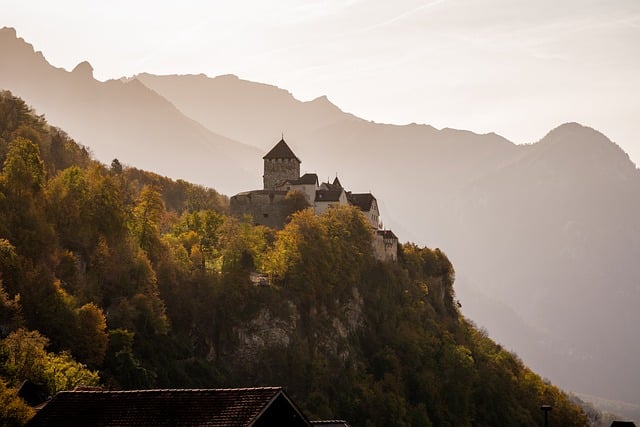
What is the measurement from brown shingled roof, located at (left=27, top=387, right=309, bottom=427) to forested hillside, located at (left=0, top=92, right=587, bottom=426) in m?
20.2

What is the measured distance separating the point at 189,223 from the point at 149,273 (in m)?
29.4

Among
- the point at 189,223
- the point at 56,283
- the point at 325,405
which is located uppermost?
the point at 189,223

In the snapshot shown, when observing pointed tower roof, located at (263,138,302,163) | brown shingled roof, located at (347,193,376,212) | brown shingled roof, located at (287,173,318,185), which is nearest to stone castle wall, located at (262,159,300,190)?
pointed tower roof, located at (263,138,302,163)

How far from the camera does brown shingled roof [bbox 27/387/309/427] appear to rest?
119 ft

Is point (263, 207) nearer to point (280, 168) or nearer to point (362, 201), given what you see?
point (280, 168)

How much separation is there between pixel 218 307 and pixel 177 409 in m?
67.3

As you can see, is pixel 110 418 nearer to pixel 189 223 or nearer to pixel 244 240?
pixel 244 240

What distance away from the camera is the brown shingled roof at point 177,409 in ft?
119

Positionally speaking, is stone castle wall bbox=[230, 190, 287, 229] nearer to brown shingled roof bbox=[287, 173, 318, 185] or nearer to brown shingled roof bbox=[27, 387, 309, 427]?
brown shingled roof bbox=[287, 173, 318, 185]

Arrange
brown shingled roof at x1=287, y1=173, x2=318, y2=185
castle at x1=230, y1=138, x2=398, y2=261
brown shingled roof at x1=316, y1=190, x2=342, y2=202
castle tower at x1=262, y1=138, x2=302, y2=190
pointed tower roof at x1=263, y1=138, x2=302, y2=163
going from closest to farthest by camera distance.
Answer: castle at x1=230, y1=138, x2=398, y2=261 → brown shingled roof at x1=316, y1=190, x2=342, y2=202 → brown shingled roof at x1=287, y1=173, x2=318, y2=185 → castle tower at x1=262, y1=138, x2=302, y2=190 → pointed tower roof at x1=263, y1=138, x2=302, y2=163

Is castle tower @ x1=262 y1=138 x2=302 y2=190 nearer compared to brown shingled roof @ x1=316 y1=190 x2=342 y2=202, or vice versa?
brown shingled roof @ x1=316 y1=190 x2=342 y2=202

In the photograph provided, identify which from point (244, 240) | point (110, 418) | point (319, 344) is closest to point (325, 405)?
point (319, 344)

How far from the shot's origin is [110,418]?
37250 mm

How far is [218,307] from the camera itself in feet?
341
